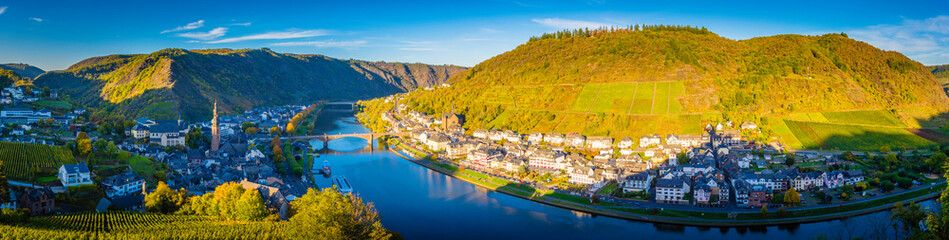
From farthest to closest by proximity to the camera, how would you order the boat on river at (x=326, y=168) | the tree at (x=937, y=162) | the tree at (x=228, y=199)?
Answer: the boat on river at (x=326, y=168) → the tree at (x=937, y=162) → the tree at (x=228, y=199)

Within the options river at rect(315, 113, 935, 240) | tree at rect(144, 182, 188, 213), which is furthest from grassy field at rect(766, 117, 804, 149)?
tree at rect(144, 182, 188, 213)

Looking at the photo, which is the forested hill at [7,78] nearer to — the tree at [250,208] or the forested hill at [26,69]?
the forested hill at [26,69]

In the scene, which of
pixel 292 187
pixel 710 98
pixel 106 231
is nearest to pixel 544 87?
pixel 710 98

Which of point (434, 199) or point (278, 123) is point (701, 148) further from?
point (278, 123)

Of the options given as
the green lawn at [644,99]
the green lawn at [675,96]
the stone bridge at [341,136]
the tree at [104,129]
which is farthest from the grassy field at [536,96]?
the tree at [104,129]

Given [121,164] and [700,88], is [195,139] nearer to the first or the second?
[121,164]
